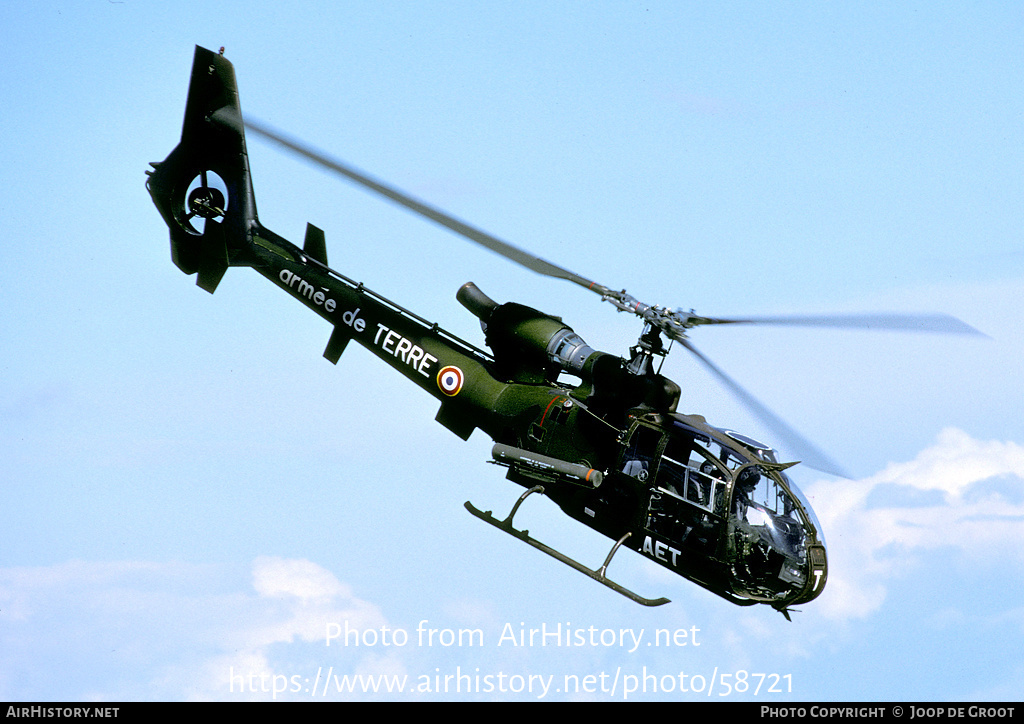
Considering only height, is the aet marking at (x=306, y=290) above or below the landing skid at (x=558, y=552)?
above

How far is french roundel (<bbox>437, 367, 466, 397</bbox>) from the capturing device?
50.5ft

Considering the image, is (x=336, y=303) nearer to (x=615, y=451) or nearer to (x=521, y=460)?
(x=521, y=460)

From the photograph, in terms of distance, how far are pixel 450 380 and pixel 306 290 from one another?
292cm

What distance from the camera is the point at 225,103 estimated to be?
1723 centimetres

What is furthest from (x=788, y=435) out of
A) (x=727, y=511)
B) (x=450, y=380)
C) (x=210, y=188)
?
(x=210, y=188)

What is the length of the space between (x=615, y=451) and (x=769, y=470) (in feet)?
6.54

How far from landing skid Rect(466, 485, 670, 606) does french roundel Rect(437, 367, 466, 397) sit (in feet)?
5.83

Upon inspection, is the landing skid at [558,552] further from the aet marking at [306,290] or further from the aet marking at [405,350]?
the aet marking at [306,290]

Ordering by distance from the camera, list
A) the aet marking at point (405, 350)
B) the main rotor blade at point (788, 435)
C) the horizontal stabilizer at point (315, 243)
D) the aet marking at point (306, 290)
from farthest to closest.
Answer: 1. the horizontal stabilizer at point (315, 243)
2. the aet marking at point (306, 290)
3. the aet marking at point (405, 350)
4. the main rotor blade at point (788, 435)

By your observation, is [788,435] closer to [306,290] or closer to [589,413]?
[589,413]

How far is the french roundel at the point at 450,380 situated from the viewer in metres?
15.4

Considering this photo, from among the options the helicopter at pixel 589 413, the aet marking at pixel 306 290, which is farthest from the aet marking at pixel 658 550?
the aet marking at pixel 306 290

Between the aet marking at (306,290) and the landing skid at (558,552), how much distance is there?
4.06 m
